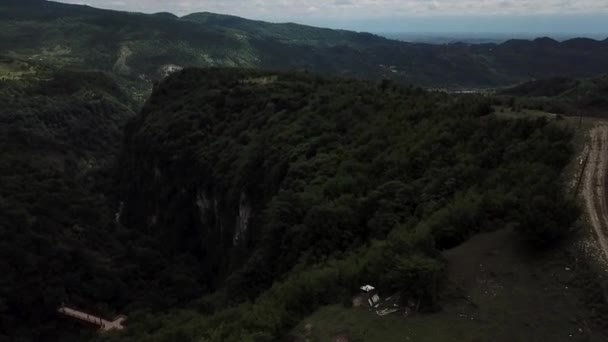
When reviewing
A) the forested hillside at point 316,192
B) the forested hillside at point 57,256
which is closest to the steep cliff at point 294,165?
the forested hillside at point 316,192

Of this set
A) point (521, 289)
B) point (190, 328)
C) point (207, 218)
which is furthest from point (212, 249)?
point (521, 289)

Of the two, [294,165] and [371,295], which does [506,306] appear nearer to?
[371,295]

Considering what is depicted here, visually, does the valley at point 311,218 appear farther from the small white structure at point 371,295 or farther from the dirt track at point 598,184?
the small white structure at point 371,295

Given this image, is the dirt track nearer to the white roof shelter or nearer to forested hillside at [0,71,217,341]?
the white roof shelter

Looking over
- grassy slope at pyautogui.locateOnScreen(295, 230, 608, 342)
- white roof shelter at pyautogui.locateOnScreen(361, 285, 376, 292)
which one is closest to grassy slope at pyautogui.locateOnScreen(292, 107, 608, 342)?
grassy slope at pyautogui.locateOnScreen(295, 230, 608, 342)

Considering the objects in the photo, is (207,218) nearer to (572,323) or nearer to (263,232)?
(263,232)

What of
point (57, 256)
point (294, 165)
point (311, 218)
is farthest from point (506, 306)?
point (57, 256)
